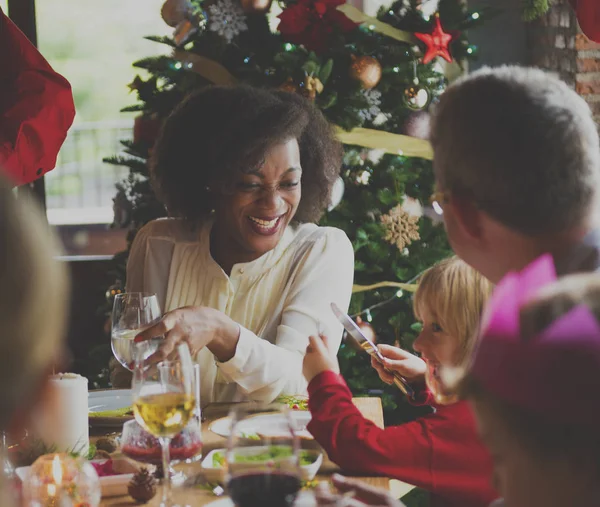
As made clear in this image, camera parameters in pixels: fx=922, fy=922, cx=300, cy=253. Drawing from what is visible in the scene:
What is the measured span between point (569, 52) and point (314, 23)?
119 centimetres

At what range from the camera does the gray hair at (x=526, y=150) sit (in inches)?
→ 49.6

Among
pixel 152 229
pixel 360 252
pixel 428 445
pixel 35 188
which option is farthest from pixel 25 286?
pixel 35 188

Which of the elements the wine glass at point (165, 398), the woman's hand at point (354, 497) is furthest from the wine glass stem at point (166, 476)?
the woman's hand at point (354, 497)

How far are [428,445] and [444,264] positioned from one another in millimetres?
447

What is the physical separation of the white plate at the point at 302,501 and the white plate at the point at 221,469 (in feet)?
0.30

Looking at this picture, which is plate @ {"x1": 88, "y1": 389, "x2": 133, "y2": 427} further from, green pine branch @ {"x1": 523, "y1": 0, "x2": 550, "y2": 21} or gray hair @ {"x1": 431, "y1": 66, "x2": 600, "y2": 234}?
green pine branch @ {"x1": 523, "y1": 0, "x2": 550, "y2": 21}

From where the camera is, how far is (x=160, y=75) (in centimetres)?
338

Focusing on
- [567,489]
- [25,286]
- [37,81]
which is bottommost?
[567,489]

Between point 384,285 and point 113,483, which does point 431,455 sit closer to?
point 113,483

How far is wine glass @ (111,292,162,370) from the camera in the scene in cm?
167

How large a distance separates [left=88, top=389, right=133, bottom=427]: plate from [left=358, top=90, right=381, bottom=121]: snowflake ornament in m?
1.70

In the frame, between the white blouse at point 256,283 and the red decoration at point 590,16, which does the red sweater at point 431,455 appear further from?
the red decoration at point 590,16

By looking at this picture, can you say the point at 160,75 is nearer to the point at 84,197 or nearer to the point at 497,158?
the point at 497,158

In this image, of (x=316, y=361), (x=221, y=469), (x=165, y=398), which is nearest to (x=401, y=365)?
(x=316, y=361)
